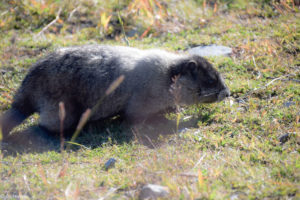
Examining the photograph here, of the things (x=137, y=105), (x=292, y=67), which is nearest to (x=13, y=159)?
(x=137, y=105)

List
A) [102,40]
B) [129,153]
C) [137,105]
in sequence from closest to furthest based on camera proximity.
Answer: [129,153], [137,105], [102,40]

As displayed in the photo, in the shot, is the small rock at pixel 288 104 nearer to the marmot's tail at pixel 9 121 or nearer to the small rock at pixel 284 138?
the small rock at pixel 284 138

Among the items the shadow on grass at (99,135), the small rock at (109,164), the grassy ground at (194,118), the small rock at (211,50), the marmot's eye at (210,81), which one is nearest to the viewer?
the grassy ground at (194,118)

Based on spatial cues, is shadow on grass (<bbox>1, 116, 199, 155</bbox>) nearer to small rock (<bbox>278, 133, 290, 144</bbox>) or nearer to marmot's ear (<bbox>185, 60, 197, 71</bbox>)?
marmot's ear (<bbox>185, 60, 197, 71</bbox>)

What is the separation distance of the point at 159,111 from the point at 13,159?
7.19ft

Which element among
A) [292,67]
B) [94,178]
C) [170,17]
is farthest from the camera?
[170,17]

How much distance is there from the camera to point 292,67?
18.2 ft

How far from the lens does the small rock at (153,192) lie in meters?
2.89

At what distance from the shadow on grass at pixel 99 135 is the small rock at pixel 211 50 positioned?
204 centimetres

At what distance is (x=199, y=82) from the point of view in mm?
4969

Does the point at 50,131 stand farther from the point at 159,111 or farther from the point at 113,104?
the point at 159,111

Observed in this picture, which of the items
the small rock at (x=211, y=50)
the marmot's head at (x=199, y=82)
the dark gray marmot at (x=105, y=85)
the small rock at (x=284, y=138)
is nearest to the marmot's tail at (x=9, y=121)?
the dark gray marmot at (x=105, y=85)

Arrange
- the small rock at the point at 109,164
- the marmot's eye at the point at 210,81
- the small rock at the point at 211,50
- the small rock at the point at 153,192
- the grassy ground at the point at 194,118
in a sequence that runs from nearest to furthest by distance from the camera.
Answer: the small rock at the point at 153,192
the grassy ground at the point at 194,118
the small rock at the point at 109,164
the marmot's eye at the point at 210,81
the small rock at the point at 211,50

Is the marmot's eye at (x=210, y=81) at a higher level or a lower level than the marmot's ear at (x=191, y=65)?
lower
